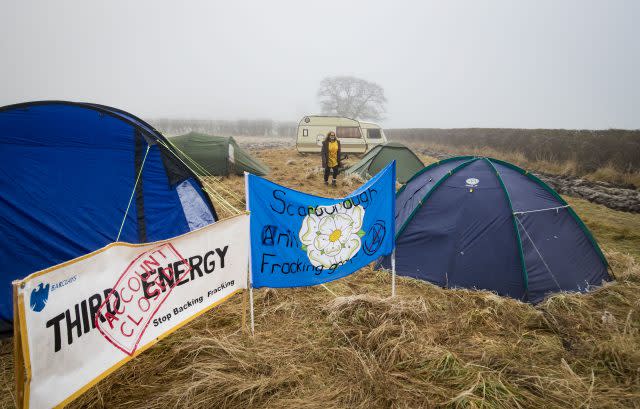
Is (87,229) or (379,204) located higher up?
(379,204)

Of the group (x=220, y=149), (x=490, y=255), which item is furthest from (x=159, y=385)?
(x=220, y=149)

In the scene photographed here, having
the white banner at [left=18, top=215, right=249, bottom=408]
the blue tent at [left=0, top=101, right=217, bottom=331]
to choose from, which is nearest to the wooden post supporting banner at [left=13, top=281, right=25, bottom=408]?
the white banner at [left=18, top=215, right=249, bottom=408]

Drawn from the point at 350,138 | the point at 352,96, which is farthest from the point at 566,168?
the point at 352,96

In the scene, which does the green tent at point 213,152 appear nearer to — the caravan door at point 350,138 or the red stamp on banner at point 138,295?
the caravan door at point 350,138

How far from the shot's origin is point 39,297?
148cm

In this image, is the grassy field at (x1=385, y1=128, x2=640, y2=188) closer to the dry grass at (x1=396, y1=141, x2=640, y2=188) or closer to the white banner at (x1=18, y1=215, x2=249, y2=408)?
the dry grass at (x1=396, y1=141, x2=640, y2=188)

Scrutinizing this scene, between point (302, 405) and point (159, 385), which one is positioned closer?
point (302, 405)

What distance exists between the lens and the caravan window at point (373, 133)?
17578 mm

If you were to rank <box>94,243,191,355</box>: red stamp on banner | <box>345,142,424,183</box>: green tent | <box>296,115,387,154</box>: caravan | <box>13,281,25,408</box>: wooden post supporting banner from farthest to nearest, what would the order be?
<box>296,115,387,154</box>: caravan
<box>345,142,424,183</box>: green tent
<box>94,243,191,355</box>: red stamp on banner
<box>13,281,25,408</box>: wooden post supporting banner

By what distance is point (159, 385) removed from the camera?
231cm

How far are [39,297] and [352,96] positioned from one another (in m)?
53.0

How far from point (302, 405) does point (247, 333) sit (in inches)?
37.2

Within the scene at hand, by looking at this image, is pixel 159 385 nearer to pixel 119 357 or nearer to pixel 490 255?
pixel 119 357

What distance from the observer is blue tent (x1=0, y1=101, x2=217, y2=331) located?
10.5 feet
